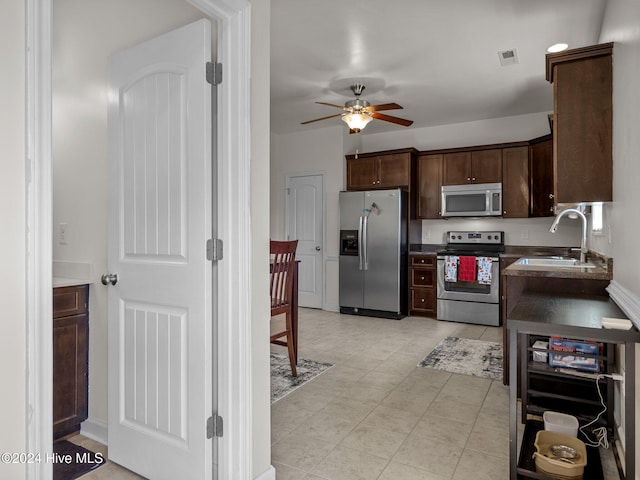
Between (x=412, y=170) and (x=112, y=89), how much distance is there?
4306 mm

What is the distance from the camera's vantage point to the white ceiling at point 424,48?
2.87 m

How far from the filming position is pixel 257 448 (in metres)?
1.75

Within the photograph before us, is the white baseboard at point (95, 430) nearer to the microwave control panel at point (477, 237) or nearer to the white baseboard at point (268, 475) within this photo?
the white baseboard at point (268, 475)

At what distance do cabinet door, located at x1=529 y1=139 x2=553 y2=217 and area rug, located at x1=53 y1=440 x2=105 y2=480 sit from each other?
16.3 feet

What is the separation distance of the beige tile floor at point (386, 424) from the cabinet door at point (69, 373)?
0.41 feet

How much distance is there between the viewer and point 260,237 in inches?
70.7

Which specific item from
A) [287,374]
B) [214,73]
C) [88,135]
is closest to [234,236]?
[214,73]

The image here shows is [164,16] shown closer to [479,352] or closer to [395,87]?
[395,87]

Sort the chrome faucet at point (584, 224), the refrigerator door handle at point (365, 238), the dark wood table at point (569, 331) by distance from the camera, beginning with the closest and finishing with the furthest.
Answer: the dark wood table at point (569, 331), the chrome faucet at point (584, 224), the refrigerator door handle at point (365, 238)

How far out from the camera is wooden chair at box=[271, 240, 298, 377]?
3068 millimetres

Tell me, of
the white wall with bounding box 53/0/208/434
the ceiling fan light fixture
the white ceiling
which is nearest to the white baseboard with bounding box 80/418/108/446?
the white wall with bounding box 53/0/208/434

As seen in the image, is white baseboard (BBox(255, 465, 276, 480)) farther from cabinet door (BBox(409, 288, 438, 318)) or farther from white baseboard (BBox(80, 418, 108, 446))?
cabinet door (BBox(409, 288, 438, 318))

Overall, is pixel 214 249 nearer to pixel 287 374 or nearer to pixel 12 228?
pixel 12 228

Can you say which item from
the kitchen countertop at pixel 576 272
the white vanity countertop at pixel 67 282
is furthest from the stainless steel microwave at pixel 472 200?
the white vanity countertop at pixel 67 282
